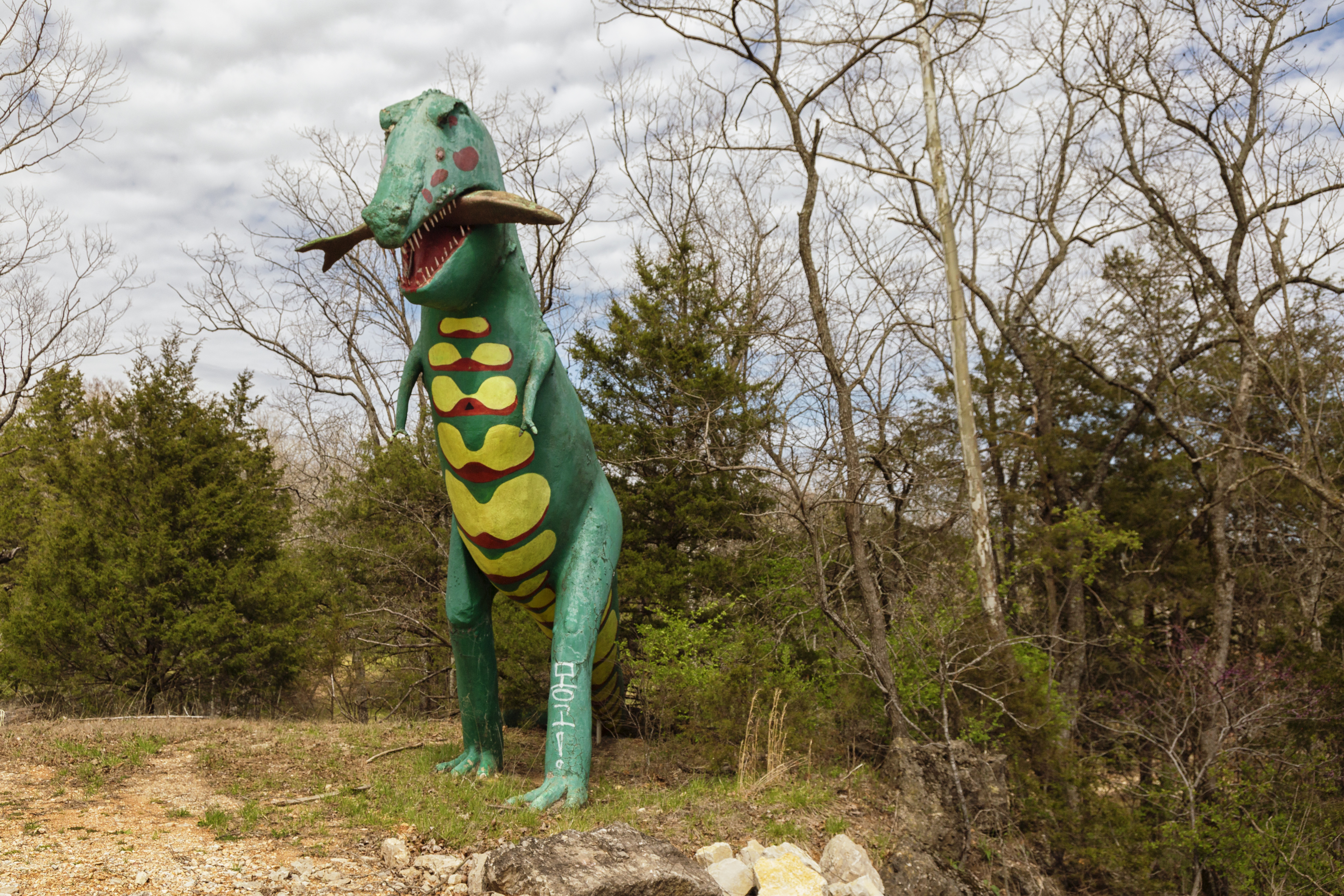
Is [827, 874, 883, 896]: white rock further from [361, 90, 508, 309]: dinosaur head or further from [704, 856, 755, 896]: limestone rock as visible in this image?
[361, 90, 508, 309]: dinosaur head

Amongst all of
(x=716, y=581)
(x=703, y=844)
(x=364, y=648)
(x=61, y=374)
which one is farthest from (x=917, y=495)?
(x=61, y=374)

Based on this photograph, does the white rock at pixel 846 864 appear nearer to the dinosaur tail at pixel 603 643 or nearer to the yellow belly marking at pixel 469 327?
the dinosaur tail at pixel 603 643

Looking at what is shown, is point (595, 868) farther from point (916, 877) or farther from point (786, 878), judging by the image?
point (916, 877)

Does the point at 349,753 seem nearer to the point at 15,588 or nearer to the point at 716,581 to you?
the point at 716,581

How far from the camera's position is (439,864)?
3621 mm

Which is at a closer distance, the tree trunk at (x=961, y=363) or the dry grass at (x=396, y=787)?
the dry grass at (x=396, y=787)

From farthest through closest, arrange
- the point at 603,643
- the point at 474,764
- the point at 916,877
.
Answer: the point at 603,643
the point at 474,764
the point at 916,877

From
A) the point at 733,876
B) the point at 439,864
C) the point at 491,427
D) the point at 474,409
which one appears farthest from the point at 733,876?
the point at 474,409

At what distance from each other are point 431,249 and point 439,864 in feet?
9.16

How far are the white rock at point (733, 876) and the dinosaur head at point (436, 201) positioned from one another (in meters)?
3.03

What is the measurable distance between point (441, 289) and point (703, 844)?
3.17 meters

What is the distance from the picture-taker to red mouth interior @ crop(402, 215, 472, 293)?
3.98m

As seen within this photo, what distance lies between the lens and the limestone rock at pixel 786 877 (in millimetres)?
4012

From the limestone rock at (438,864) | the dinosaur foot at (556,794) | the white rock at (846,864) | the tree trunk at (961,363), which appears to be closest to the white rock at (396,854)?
the limestone rock at (438,864)
